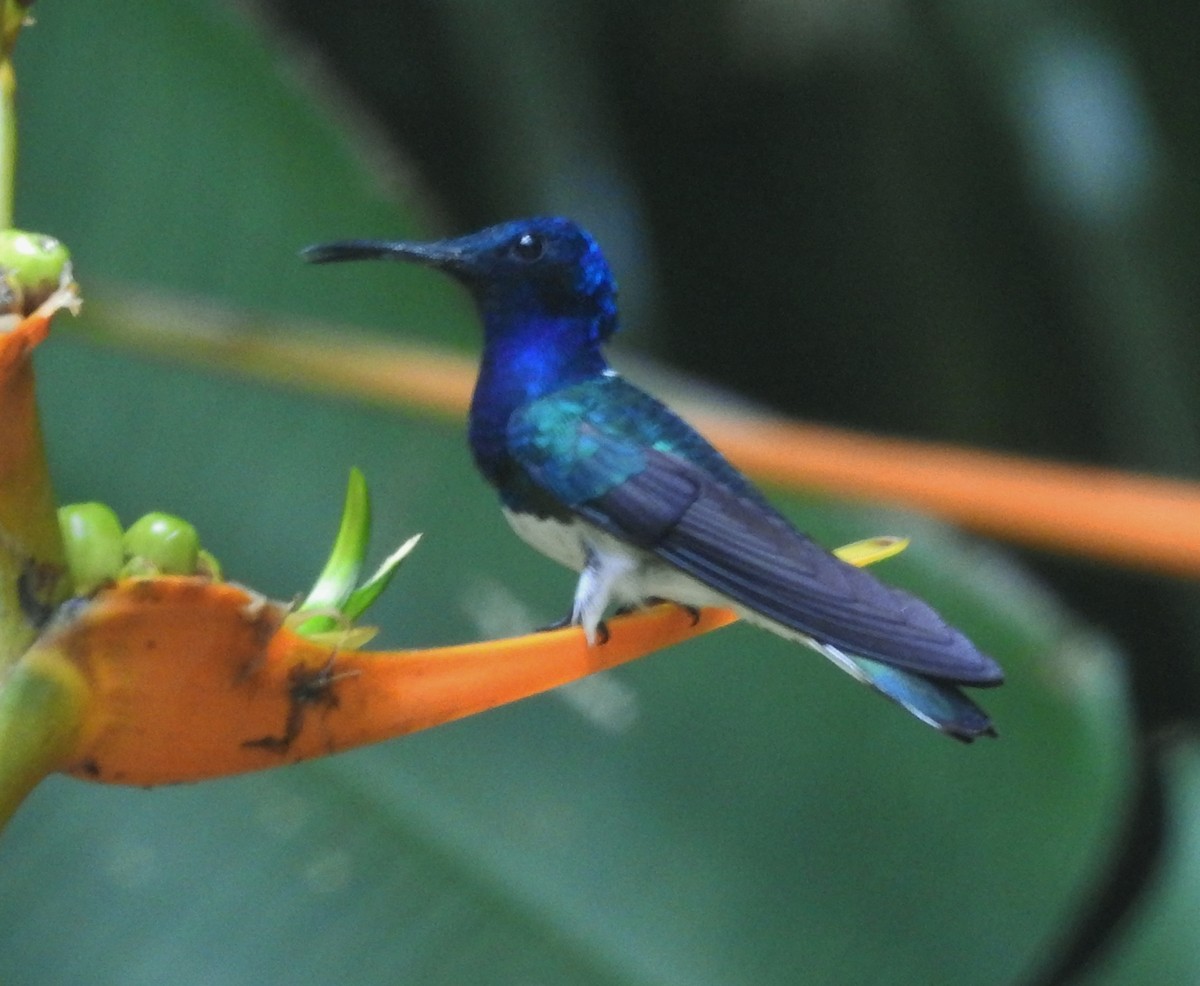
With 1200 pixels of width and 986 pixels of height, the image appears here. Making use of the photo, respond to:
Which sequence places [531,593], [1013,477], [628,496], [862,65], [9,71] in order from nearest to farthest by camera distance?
[9,71] < [628,496] < [1013,477] < [531,593] < [862,65]

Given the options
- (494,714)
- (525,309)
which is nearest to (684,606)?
(525,309)

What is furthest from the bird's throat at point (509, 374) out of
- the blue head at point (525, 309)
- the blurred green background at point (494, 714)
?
the blurred green background at point (494, 714)

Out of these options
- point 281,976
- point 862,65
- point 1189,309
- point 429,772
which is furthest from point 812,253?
point 281,976

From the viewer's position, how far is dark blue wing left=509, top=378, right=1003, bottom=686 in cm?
36

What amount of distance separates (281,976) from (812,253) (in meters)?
1.03

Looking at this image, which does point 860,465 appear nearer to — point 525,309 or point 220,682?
point 525,309

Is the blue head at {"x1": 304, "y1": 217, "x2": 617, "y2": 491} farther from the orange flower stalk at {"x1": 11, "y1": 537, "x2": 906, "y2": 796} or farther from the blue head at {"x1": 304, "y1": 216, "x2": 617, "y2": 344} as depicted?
the orange flower stalk at {"x1": 11, "y1": 537, "x2": 906, "y2": 796}

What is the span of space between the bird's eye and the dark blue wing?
5 cm

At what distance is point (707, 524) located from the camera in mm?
413

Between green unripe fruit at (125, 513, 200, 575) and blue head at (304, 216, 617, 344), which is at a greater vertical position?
blue head at (304, 216, 617, 344)

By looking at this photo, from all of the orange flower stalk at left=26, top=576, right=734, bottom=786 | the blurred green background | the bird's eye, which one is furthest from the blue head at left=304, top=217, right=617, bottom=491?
the blurred green background

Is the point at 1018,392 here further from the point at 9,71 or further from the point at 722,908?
the point at 9,71

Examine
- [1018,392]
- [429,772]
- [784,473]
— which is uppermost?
[784,473]

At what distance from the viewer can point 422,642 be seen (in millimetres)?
783
